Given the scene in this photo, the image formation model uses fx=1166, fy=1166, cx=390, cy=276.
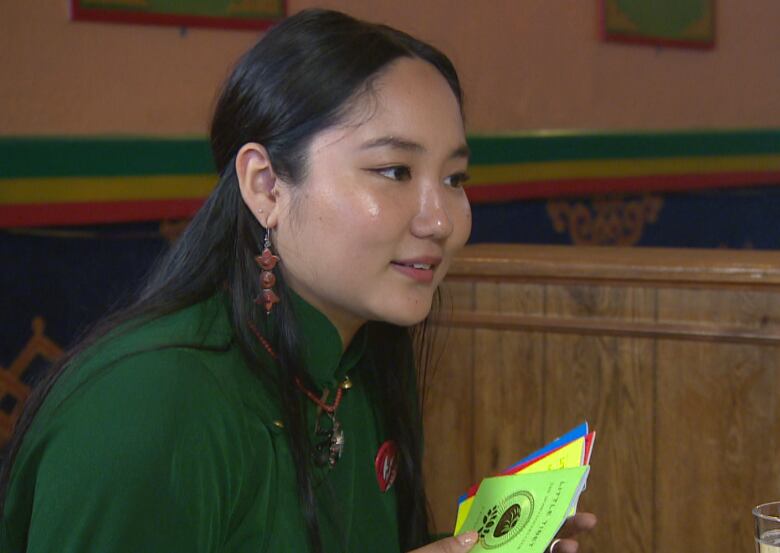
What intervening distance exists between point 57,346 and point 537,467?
1747mm

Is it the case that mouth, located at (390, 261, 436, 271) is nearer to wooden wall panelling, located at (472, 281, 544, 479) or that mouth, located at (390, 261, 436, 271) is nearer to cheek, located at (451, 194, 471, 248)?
cheek, located at (451, 194, 471, 248)

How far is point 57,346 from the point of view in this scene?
291cm

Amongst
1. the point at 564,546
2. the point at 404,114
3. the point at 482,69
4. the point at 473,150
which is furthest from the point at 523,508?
the point at 482,69

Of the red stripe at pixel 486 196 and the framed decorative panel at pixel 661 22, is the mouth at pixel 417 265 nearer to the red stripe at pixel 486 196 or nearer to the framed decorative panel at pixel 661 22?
the red stripe at pixel 486 196

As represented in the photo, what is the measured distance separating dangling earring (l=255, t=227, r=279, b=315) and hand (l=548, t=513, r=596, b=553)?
1.70ft

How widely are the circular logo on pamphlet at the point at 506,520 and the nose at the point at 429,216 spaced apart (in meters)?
0.34

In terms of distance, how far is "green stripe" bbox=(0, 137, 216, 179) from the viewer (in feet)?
9.05

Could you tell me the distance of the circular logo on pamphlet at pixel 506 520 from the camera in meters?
1.39

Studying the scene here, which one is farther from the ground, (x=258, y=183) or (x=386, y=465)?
(x=258, y=183)

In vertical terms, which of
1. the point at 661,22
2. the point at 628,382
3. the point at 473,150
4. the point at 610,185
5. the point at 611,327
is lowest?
the point at 628,382

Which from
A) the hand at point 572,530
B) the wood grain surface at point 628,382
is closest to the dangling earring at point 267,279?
the hand at point 572,530

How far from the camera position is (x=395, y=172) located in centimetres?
145

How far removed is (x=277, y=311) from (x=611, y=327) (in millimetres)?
1208

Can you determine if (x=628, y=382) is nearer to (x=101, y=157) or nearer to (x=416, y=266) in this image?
(x=416, y=266)
